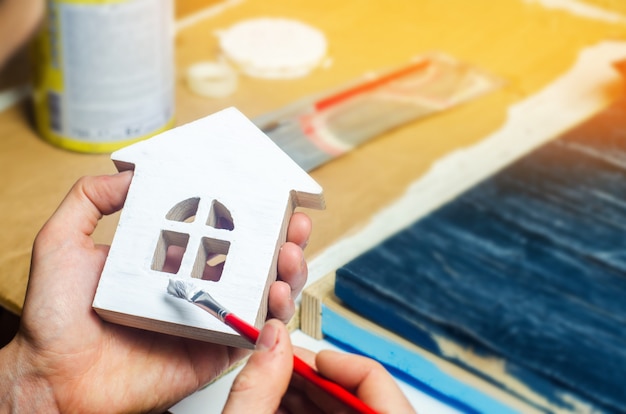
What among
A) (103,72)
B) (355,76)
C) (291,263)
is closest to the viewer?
(291,263)

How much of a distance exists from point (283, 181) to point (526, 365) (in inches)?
9.8

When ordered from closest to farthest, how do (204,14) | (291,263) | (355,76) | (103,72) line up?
(291,263), (103,72), (355,76), (204,14)

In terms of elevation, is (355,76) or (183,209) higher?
(183,209)

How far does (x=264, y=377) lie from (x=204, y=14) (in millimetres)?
886

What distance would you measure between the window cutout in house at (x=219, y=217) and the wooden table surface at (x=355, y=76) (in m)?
0.13

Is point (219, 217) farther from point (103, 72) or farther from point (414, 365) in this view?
point (103, 72)

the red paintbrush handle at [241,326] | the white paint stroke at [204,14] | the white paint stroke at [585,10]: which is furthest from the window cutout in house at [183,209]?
the white paint stroke at [585,10]

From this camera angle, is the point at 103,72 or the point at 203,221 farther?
the point at 103,72

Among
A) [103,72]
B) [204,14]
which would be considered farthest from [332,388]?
[204,14]

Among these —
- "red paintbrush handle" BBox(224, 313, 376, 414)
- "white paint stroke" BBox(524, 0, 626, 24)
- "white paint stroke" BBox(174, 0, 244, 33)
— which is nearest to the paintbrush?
"red paintbrush handle" BBox(224, 313, 376, 414)

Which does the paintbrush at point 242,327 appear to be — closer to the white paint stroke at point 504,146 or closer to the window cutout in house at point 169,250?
the window cutout in house at point 169,250

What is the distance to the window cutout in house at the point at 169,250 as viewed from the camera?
582 millimetres

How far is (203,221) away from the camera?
1.89 feet

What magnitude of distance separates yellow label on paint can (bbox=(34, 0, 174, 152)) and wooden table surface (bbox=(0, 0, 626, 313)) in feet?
0.12
